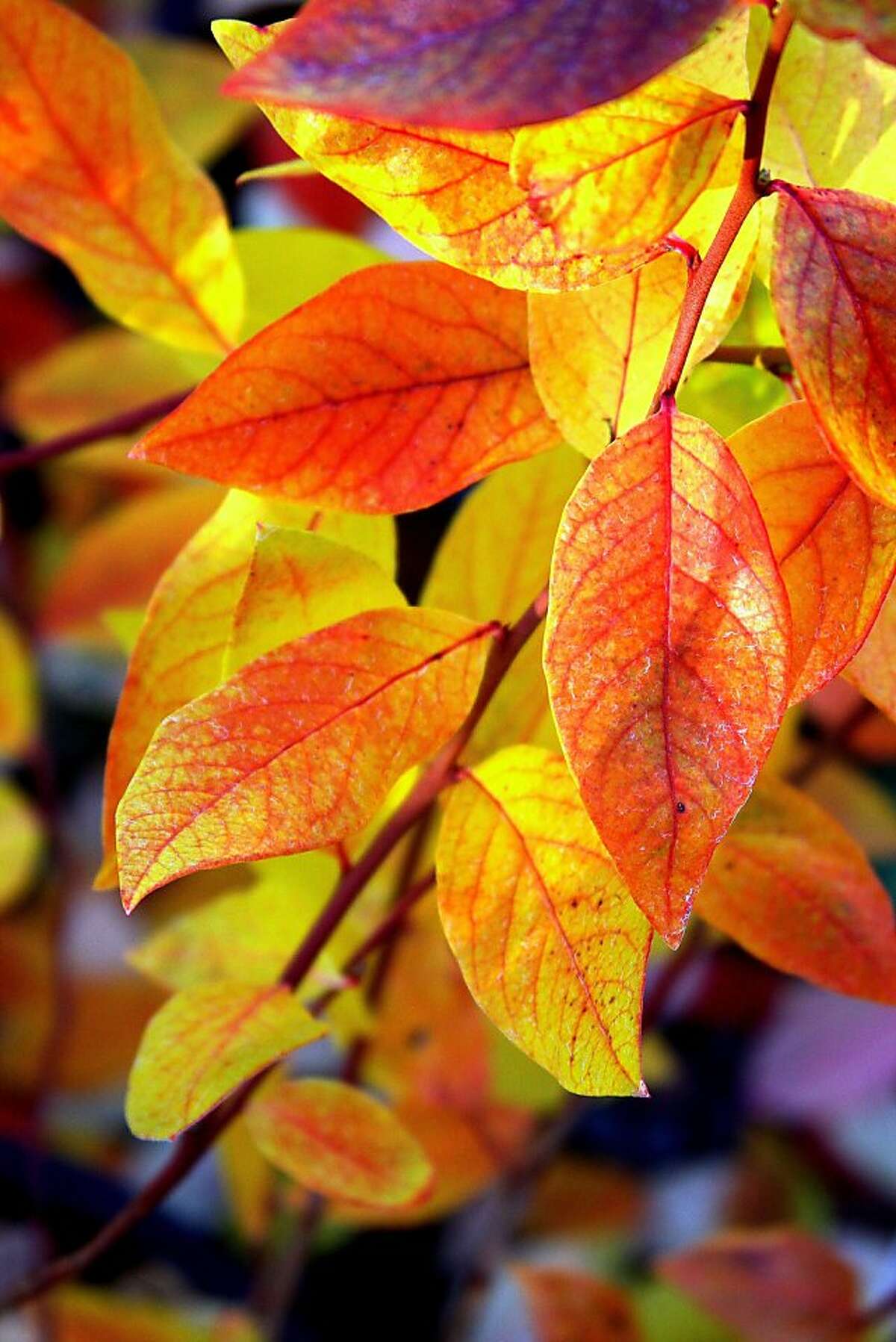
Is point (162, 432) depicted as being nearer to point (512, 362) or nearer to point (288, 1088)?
point (512, 362)

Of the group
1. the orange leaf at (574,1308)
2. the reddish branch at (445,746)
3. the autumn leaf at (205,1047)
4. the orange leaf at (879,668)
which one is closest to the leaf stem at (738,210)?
the reddish branch at (445,746)

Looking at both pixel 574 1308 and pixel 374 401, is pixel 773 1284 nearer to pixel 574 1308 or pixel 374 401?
pixel 574 1308

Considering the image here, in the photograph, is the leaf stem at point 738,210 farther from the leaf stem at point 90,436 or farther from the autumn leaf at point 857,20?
the leaf stem at point 90,436

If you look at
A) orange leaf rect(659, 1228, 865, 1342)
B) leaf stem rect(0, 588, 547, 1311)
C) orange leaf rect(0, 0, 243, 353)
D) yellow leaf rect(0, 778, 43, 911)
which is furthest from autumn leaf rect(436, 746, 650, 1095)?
yellow leaf rect(0, 778, 43, 911)

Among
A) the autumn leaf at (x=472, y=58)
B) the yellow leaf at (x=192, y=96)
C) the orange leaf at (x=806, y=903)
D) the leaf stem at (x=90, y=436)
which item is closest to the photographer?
the autumn leaf at (x=472, y=58)

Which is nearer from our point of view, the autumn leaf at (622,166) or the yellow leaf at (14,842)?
the autumn leaf at (622,166)
